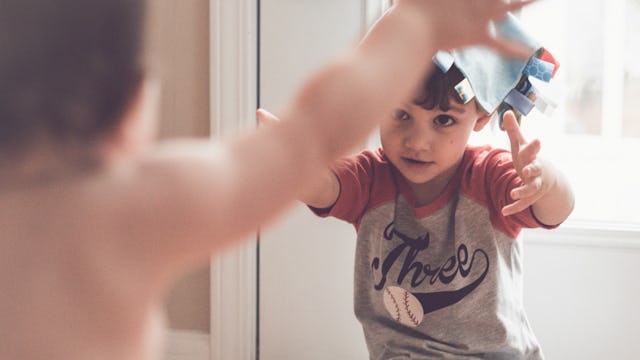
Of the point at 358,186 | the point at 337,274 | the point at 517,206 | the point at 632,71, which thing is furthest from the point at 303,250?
the point at 632,71

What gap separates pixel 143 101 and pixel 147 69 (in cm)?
2

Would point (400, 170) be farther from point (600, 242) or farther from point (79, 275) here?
point (79, 275)

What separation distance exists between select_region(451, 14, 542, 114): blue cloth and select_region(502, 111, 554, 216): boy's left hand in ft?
0.35

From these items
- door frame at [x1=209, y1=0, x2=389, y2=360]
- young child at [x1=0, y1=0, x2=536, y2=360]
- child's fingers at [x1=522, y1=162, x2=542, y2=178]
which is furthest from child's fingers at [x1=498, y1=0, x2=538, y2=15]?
door frame at [x1=209, y1=0, x2=389, y2=360]

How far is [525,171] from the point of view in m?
1.14

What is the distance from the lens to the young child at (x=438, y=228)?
1.30 m

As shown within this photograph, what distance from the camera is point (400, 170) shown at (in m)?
1.35

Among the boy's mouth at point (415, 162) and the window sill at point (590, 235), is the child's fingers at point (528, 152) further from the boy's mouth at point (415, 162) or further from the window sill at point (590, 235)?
the window sill at point (590, 235)

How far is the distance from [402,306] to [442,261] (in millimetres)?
85

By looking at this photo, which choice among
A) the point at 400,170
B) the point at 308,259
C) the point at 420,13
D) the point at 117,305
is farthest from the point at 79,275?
the point at 308,259

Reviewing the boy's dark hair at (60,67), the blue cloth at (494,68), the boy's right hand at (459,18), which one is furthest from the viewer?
the blue cloth at (494,68)

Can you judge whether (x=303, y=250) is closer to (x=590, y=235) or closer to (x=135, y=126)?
(x=590, y=235)

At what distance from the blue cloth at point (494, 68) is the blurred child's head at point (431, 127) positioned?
21 mm

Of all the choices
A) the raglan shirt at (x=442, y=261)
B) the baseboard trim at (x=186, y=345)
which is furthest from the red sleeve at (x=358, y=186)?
the baseboard trim at (x=186, y=345)
